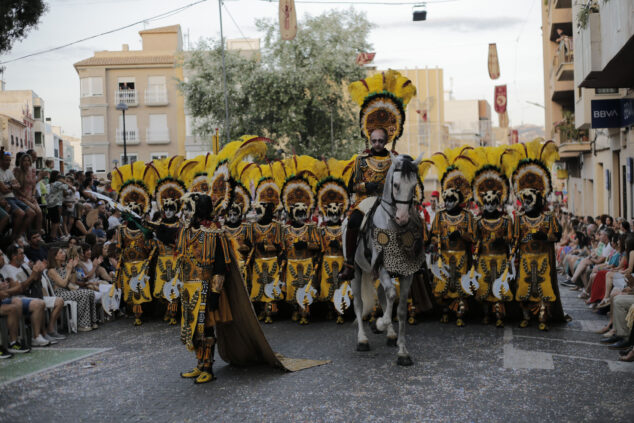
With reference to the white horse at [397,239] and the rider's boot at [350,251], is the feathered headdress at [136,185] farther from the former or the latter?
the white horse at [397,239]

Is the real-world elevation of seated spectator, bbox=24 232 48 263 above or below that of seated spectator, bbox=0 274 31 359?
above

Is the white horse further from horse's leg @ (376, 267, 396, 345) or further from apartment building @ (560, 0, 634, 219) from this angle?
apartment building @ (560, 0, 634, 219)

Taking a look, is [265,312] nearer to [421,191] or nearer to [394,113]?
[421,191]

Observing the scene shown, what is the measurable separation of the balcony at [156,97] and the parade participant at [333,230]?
45981 mm

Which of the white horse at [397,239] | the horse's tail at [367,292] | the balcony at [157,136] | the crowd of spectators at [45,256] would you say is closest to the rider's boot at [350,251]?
the white horse at [397,239]

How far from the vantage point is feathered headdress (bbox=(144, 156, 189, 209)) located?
11.5 m

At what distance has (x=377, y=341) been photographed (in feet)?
32.1

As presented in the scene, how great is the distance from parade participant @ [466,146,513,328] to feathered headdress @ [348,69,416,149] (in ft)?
5.43

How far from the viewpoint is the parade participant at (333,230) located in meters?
11.1

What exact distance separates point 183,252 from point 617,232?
8.90 meters

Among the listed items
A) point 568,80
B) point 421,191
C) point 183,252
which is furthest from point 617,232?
point 568,80

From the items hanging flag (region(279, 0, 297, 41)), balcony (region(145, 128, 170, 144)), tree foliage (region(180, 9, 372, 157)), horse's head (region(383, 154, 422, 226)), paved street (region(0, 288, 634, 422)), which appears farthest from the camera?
balcony (region(145, 128, 170, 144))

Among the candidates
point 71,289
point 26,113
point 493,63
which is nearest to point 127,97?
point 26,113

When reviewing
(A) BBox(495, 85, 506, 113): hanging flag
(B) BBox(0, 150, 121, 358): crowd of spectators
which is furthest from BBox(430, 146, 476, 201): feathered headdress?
(A) BBox(495, 85, 506, 113): hanging flag
